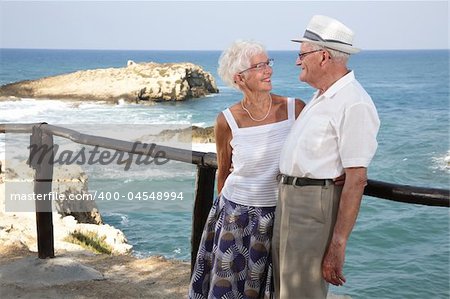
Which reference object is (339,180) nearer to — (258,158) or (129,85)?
(258,158)

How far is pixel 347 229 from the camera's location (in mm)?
2410

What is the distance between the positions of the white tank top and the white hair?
0.17 m

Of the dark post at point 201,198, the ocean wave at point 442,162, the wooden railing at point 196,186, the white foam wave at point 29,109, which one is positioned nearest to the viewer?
the wooden railing at point 196,186

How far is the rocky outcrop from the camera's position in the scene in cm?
4453

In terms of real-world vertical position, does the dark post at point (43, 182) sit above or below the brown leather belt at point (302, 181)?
below

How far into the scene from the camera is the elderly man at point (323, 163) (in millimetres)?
2354

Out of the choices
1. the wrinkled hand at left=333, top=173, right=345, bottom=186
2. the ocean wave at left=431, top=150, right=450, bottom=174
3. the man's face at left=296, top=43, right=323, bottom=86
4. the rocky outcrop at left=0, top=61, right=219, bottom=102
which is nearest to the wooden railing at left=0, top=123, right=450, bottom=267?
the wrinkled hand at left=333, top=173, right=345, bottom=186

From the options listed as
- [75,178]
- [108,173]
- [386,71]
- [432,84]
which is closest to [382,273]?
[75,178]

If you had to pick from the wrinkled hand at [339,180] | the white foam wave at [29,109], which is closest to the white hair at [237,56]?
the wrinkled hand at [339,180]

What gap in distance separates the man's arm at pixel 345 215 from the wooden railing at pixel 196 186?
0.89 ft

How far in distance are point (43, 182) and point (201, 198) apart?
1501mm

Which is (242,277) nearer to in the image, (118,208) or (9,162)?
(9,162)

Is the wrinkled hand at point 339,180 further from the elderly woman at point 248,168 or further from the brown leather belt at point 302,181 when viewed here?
the elderly woman at point 248,168

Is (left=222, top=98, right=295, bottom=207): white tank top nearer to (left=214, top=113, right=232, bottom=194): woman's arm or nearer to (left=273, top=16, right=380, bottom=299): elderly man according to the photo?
(left=214, top=113, right=232, bottom=194): woman's arm
